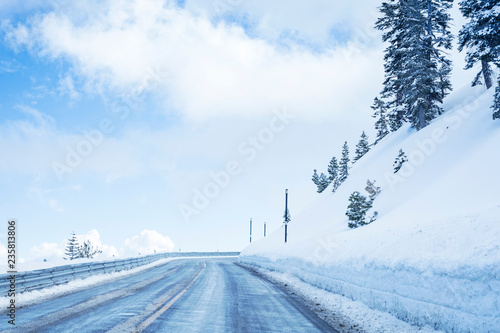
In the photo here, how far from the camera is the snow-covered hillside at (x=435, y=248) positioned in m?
5.31

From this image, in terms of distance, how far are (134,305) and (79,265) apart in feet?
25.6

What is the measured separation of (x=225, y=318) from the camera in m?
6.79

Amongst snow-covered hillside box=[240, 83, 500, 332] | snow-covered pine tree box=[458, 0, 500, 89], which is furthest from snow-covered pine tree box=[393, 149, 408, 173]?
snow-covered pine tree box=[458, 0, 500, 89]

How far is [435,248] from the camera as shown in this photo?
6.83m

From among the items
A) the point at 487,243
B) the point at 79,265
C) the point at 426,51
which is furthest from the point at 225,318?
the point at 426,51

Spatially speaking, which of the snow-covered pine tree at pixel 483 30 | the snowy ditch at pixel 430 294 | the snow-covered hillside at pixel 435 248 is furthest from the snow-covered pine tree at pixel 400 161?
the snowy ditch at pixel 430 294

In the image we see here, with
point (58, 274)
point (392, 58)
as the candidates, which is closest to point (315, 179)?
point (392, 58)

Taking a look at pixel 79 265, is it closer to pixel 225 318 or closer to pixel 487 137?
pixel 225 318

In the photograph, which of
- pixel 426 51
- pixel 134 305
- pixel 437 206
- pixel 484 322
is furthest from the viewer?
pixel 426 51

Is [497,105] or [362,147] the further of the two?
[362,147]

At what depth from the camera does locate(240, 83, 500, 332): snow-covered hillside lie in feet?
17.4

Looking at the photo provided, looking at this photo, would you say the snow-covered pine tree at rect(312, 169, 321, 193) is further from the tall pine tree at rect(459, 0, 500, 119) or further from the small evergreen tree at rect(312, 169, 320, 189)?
the tall pine tree at rect(459, 0, 500, 119)

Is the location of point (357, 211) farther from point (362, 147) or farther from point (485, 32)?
point (362, 147)

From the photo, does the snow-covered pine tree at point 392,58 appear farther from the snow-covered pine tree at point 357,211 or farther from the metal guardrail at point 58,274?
the metal guardrail at point 58,274
